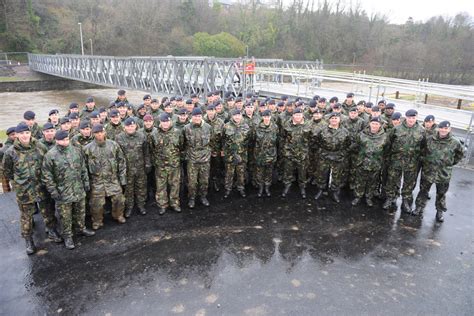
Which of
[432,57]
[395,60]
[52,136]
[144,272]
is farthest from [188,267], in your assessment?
[395,60]

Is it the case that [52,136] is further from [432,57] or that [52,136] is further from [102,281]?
[432,57]

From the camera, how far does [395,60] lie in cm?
4225

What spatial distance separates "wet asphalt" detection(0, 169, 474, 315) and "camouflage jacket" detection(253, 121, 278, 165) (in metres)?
0.86

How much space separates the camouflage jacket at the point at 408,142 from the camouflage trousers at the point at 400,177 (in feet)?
0.27

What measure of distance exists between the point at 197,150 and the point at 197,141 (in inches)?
5.7

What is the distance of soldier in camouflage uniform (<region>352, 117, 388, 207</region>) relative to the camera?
5.39m

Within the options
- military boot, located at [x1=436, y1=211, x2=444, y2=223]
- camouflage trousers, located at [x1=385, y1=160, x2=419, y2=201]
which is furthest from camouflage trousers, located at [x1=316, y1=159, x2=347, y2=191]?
military boot, located at [x1=436, y1=211, x2=444, y2=223]

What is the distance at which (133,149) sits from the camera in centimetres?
512

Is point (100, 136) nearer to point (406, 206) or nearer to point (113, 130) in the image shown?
point (113, 130)

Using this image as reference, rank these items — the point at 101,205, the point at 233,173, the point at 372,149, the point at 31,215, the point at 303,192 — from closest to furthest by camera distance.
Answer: the point at 31,215, the point at 101,205, the point at 372,149, the point at 233,173, the point at 303,192

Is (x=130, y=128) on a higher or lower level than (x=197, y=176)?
higher

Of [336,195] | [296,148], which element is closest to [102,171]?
[296,148]

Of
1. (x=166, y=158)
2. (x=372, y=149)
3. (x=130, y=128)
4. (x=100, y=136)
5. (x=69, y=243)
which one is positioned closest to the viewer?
(x=69, y=243)

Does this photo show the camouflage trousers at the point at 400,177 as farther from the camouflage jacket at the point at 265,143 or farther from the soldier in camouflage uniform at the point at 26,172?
the soldier in camouflage uniform at the point at 26,172
